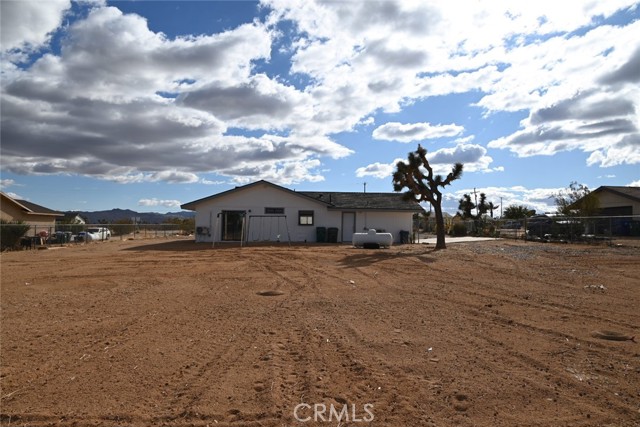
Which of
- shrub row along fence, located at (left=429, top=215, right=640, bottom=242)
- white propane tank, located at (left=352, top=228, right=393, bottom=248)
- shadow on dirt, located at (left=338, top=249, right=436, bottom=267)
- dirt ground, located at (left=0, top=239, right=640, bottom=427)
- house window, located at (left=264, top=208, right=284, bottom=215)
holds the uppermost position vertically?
house window, located at (left=264, top=208, right=284, bottom=215)

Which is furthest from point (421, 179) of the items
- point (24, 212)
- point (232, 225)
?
point (24, 212)

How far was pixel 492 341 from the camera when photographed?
20.9 ft

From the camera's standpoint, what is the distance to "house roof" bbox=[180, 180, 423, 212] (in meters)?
30.6

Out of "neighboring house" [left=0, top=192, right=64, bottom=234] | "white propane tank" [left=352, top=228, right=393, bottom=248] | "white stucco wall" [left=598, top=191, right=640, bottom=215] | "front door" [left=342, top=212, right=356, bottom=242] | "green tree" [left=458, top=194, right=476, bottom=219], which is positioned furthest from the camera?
"green tree" [left=458, top=194, right=476, bottom=219]

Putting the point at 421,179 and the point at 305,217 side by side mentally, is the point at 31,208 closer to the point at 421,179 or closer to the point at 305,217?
the point at 305,217

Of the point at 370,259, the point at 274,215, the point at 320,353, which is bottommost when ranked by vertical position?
the point at 320,353

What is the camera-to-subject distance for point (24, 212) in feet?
123

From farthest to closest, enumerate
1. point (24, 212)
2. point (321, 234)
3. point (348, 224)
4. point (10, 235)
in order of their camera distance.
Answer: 1. point (24, 212)
2. point (348, 224)
3. point (321, 234)
4. point (10, 235)

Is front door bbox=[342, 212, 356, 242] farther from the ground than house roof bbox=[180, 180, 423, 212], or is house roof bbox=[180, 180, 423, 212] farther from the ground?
house roof bbox=[180, 180, 423, 212]

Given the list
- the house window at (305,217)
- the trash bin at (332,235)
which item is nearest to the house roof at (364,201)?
the house window at (305,217)

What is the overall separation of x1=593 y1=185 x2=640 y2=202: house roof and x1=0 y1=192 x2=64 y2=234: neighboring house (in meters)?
44.7

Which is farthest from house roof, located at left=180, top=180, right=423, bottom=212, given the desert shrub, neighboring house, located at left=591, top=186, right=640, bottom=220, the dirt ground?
the dirt ground

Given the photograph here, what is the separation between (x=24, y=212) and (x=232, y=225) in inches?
765

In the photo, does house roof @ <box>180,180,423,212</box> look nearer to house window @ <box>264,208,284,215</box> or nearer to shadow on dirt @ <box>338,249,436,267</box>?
house window @ <box>264,208,284,215</box>
